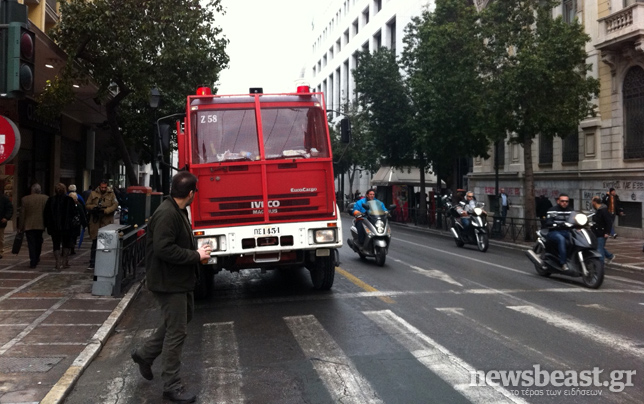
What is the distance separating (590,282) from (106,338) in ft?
26.5

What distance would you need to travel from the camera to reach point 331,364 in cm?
565

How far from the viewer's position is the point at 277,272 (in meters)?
12.2

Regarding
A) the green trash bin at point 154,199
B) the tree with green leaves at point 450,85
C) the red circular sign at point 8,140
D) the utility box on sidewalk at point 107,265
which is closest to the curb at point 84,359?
the utility box on sidewalk at point 107,265

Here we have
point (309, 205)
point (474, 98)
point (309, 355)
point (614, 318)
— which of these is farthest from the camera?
point (474, 98)

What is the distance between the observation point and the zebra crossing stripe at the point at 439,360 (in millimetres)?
4699

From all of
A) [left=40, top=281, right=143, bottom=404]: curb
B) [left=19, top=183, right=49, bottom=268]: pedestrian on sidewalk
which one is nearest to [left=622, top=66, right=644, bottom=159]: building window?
[left=40, top=281, right=143, bottom=404]: curb

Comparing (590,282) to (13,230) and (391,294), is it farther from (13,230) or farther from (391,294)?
(13,230)

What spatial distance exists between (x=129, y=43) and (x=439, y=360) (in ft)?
39.1

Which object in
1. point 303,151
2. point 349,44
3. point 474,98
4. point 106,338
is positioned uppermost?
point 349,44

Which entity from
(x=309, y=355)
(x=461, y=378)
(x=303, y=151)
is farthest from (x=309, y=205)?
(x=461, y=378)

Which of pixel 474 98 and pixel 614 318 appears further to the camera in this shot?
pixel 474 98

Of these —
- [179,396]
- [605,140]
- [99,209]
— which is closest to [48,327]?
[179,396]

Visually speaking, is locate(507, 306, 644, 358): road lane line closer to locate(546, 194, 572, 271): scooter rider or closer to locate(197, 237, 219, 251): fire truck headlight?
locate(546, 194, 572, 271): scooter rider

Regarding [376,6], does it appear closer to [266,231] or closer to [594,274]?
[594,274]
